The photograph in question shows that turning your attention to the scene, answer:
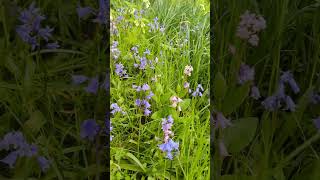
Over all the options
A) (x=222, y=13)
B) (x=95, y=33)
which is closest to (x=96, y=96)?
(x=95, y=33)

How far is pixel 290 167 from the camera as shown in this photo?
3.03ft

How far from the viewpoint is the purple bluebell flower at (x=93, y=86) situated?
912 millimetres

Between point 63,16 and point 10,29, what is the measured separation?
0.33 feet

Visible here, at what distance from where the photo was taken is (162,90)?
0.92 m

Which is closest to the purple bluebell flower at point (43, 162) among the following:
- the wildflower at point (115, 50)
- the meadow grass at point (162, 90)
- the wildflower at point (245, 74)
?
the meadow grass at point (162, 90)

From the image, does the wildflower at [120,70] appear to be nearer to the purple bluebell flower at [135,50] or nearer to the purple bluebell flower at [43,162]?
the purple bluebell flower at [135,50]

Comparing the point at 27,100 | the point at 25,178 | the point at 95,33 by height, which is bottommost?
the point at 25,178

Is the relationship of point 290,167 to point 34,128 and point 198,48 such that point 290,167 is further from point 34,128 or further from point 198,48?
point 34,128

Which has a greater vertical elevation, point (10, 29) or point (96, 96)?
point (10, 29)

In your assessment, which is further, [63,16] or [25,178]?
[63,16]

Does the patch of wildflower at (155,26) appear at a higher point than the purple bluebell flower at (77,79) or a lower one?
higher

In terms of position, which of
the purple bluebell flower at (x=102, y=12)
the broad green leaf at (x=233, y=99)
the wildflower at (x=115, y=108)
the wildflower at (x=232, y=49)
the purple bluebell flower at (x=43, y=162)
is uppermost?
the purple bluebell flower at (x=102, y=12)

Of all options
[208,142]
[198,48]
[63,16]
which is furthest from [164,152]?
[63,16]

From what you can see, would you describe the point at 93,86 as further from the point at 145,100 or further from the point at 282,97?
the point at 282,97
